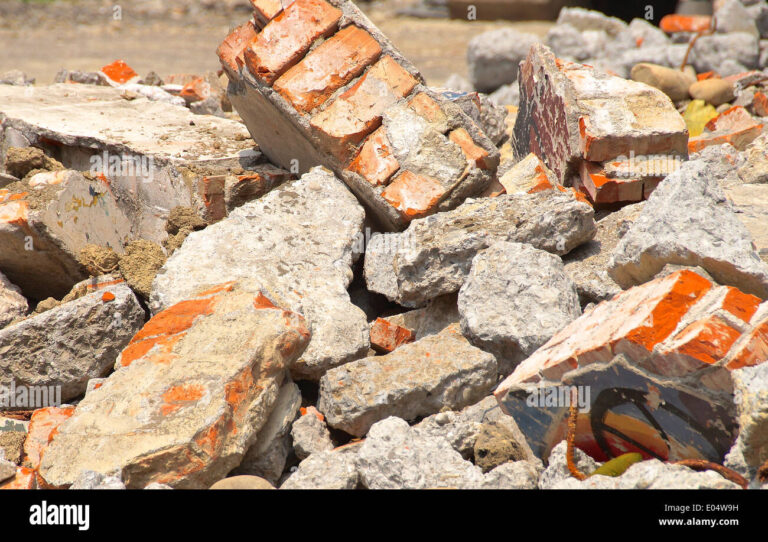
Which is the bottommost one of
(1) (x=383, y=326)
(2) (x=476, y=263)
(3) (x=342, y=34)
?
(1) (x=383, y=326)

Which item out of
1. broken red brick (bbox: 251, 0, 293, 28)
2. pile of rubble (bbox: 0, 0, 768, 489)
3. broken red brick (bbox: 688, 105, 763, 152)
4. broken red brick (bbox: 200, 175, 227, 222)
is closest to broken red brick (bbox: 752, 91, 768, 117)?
broken red brick (bbox: 688, 105, 763, 152)

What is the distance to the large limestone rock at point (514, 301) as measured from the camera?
2904 mm

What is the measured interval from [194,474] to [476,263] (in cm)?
139

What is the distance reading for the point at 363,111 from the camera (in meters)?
3.57

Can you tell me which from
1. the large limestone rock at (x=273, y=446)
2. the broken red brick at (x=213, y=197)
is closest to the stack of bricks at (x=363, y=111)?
the broken red brick at (x=213, y=197)

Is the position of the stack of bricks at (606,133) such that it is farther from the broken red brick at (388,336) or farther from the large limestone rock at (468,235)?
the broken red brick at (388,336)

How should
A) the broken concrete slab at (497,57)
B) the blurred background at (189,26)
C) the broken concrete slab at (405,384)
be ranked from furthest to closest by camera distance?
1. the blurred background at (189,26)
2. the broken concrete slab at (497,57)
3. the broken concrete slab at (405,384)

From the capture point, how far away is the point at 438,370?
2854 millimetres

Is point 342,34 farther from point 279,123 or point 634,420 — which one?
point 634,420

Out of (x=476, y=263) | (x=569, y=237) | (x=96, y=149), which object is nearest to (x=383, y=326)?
(x=476, y=263)

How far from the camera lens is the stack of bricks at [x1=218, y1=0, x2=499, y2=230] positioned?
138 inches

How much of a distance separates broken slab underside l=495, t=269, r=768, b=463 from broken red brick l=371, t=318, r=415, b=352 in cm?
81

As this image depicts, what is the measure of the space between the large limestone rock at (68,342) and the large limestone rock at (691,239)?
6.86 ft

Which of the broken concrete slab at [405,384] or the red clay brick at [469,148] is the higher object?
the red clay brick at [469,148]
